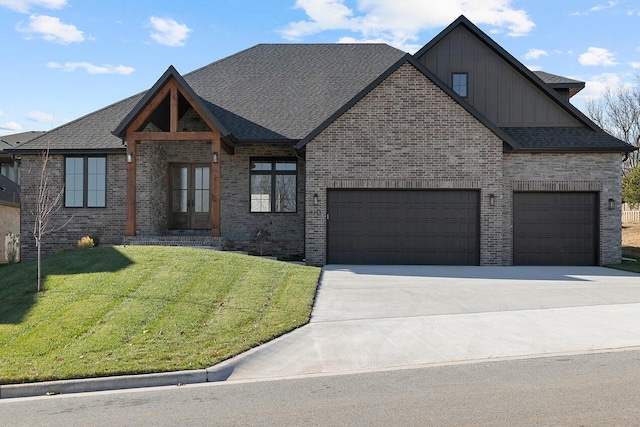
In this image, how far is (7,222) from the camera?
88.0 ft

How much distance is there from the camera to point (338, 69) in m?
23.5

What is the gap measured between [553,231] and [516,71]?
5.63 m

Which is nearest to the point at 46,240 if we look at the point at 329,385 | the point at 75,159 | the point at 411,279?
the point at 75,159

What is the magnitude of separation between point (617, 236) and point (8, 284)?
17614 millimetres

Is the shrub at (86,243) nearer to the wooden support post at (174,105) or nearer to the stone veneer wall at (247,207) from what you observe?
the stone veneer wall at (247,207)

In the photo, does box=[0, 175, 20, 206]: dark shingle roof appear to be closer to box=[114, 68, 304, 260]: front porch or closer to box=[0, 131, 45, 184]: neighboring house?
box=[0, 131, 45, 184]: neighboring house

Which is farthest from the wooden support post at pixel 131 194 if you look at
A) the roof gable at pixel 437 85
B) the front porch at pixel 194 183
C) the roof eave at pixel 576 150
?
the roof eave at pixel 576 150

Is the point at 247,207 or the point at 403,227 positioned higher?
the point at 247,207

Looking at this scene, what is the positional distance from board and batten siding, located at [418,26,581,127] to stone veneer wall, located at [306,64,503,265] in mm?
2501

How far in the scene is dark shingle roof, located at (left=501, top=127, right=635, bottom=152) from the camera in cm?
1852

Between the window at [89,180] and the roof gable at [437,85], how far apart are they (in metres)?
7.13

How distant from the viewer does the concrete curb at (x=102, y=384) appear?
264 inches

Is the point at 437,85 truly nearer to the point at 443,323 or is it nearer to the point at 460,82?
the point at 460,82

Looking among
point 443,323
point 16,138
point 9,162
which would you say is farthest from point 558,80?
point 16,138
